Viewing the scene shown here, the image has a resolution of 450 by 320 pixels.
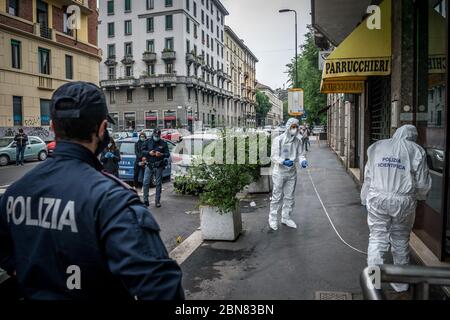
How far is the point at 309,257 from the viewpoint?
5.73m

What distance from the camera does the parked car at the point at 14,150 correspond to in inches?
790

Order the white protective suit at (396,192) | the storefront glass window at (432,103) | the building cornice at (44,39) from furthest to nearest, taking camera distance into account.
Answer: the building cornice at (44,39) < the storefront glass window at (432,103) < the white protective suit at (396,192)

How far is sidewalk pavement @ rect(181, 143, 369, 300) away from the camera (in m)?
4.61

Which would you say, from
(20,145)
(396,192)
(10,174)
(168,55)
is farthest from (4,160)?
(168,55)

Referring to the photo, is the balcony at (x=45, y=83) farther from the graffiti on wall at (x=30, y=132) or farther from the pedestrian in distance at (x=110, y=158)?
the pedestrian in distance at (x=110, y=158)

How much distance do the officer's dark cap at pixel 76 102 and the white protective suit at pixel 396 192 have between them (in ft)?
11.9

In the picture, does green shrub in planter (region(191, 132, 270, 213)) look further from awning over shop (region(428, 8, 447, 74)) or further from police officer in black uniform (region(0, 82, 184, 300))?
police officer in black uniform (region(0, 82, 184, 300))

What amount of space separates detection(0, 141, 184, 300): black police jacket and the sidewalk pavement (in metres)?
2.98

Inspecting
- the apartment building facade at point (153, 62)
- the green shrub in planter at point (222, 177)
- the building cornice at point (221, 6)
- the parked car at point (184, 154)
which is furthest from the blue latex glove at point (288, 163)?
the building cornice at point (221, 6)

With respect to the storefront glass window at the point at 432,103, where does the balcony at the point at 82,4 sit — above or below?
above

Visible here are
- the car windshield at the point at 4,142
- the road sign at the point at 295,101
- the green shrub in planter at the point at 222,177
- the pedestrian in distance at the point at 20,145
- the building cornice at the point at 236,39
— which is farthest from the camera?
the building cornice at the point at 236,39

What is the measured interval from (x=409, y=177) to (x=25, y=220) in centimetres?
398

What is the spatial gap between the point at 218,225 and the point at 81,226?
5070 millimetres
